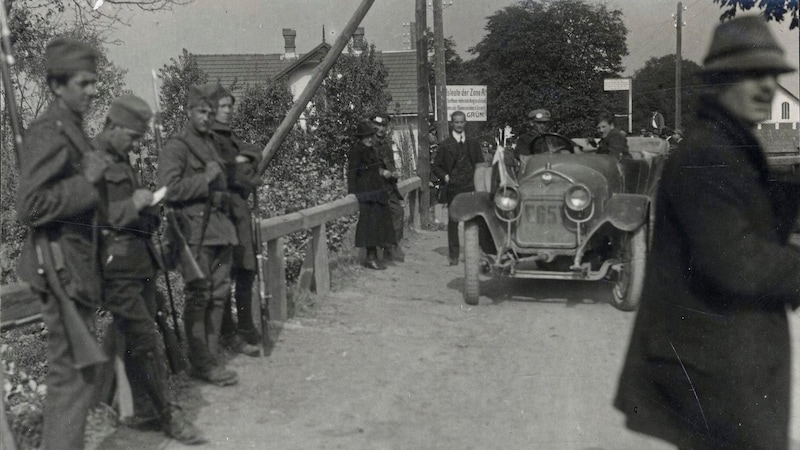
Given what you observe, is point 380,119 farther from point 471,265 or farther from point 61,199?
point 61,199

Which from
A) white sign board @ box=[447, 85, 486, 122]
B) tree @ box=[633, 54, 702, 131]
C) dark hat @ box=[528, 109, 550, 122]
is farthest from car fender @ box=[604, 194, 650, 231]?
white sign board @ box=[447, 85, 486, 122]

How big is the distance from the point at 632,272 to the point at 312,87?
3543mm

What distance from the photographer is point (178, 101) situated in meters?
7.32

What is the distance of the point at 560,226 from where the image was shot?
765 centimetres

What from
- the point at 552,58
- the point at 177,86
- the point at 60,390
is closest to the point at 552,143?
the point at 177,86

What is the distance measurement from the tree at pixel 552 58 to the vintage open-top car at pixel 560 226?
223 cm

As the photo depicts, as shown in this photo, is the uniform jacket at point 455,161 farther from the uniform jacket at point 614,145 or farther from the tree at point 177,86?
the tree at point 177,86

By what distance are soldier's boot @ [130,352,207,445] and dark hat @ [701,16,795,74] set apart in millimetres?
2896

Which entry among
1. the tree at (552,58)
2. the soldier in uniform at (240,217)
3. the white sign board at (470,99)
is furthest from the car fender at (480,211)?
the white sign board at (470,99)

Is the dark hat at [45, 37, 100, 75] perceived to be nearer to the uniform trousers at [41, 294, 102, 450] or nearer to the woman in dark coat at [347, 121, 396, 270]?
the uniform trousers at [41, 294, 102, 450]

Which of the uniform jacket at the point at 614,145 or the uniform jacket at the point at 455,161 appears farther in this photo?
the uniform jacket at the point at 455,161

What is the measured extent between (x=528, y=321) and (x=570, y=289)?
152 cm

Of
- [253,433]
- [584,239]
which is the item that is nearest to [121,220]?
[253,433]

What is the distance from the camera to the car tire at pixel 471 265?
7.70m
